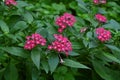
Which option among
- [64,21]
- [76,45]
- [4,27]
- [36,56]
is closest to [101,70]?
[76,45]

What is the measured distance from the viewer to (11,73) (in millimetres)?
2182

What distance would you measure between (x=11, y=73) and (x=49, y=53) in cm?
31

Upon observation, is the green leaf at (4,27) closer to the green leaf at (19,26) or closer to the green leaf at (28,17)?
the green leaf at (19,26)

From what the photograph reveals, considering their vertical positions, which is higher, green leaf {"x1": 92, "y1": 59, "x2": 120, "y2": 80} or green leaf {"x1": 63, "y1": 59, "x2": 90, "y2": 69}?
green leaf {"x1": 63, "y1": 59, "x2": 90, "y2": 69}

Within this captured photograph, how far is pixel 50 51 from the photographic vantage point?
6.63 feet

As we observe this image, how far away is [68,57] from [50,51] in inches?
8.8

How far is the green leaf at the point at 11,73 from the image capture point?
2.18 m

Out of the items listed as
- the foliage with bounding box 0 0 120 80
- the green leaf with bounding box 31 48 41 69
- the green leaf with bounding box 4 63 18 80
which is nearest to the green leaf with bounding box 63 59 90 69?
the foliage with bounding box 0 0 120 80

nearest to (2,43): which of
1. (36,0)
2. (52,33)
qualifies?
(52,33)

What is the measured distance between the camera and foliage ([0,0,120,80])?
79.5 inches

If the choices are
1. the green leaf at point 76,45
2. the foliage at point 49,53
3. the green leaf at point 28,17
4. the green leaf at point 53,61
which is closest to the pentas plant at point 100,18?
the foliage at point 49,53

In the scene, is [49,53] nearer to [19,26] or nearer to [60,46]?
[60,46]

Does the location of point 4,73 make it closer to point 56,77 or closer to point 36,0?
point 56,77

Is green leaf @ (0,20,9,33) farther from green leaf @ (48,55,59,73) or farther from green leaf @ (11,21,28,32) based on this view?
green leaf @ (48,55,59,73)
